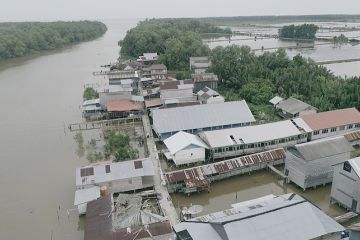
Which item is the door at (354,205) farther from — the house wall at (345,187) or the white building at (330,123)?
the white building at (330,123)

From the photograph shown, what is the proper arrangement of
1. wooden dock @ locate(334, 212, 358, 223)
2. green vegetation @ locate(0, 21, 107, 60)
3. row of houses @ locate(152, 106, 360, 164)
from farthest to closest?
green vegetation @ locate(0, 21, 107, 60)
row of houses @ locate(152, 106, 360, 164)
wooden dock @ locate(334, 212, 358, 223)

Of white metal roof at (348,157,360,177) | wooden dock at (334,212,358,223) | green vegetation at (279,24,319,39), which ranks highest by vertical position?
green vegetation at (279,24,319,39)

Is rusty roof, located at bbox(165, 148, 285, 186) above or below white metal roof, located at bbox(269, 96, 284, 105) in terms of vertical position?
below

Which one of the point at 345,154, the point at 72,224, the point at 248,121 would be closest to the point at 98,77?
the point at 248,121

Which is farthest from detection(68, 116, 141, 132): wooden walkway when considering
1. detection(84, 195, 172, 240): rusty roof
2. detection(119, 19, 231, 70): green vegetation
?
detection(119, 19, 231, 70): green vegetation

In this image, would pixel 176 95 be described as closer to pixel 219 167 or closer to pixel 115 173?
pixel 219 167

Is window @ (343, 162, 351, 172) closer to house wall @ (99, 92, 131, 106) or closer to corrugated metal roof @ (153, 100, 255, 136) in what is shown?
corrugated metal roof @ (153, 100, 255, 136)

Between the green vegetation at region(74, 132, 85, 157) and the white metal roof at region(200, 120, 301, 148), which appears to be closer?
the white metal roof at region(200, 120, 301, 148)

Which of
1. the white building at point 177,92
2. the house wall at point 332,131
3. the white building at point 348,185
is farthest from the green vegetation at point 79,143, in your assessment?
the white building at point 348,185
